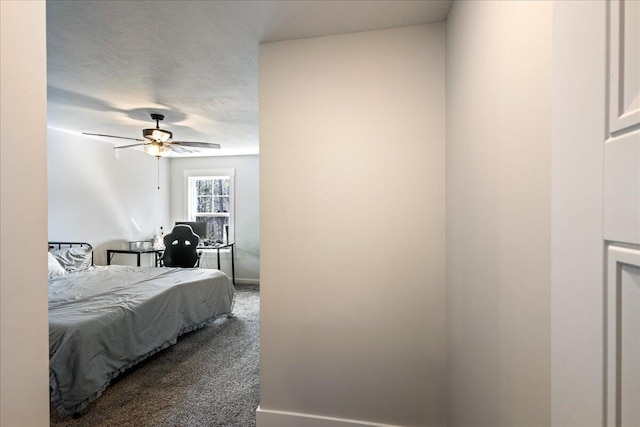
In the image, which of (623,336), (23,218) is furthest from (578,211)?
(23,218)

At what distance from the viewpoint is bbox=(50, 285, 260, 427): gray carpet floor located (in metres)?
2.12

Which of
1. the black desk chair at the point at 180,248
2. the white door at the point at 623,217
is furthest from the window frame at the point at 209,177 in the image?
the white door at the point at 623,217

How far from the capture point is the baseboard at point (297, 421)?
1.89 meters

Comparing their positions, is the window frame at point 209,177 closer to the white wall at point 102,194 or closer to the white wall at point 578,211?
the white wall at point 102,194

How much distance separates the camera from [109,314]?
2.54m

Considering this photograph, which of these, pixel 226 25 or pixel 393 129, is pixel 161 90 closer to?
pixel 226 25

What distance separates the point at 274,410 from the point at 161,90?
8.92 feet

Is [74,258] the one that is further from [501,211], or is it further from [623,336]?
[623,336]

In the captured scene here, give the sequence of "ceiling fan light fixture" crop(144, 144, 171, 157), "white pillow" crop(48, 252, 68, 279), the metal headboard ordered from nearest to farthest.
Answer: "ceiling fan light fixture" crop(144, 144, 171, 157) → "white pillow" crop(48, 252, 68, 279) → the metal headboard

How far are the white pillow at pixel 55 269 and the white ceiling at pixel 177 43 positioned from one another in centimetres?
171

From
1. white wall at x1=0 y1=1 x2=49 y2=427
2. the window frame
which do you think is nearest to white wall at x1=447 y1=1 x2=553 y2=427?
white wall at x1=0 y1=1 x2=49 y2=427

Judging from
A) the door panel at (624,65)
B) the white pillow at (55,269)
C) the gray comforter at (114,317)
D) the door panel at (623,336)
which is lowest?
the gray comforter at (114,317)

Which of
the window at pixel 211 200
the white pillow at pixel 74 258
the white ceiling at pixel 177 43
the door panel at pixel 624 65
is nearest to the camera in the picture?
the door panel at pixel 624 65

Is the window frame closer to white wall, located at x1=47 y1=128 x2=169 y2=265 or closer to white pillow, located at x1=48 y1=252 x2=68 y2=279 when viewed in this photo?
white wall, located at x1=47 y1=128 x2=169 y2=265
